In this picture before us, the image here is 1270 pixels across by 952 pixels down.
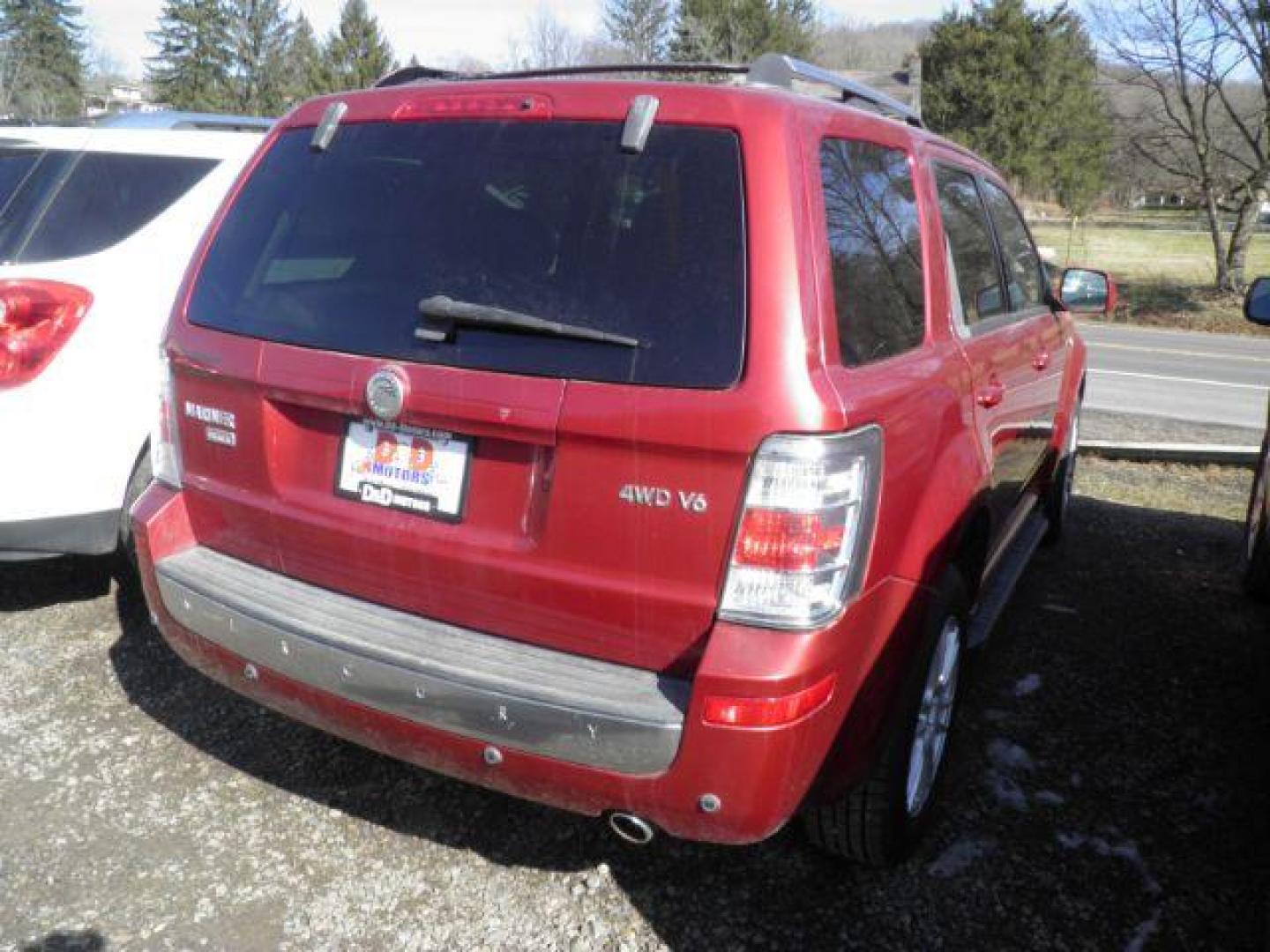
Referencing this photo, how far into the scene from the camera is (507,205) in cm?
226

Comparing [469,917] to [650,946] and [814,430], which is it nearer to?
[650,946]

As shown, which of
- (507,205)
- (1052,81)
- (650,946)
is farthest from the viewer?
(1052,81)

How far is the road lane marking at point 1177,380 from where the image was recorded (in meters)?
13.4

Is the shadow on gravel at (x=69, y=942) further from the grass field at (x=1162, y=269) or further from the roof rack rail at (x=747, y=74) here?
the grass field at (x=1162, y=269)

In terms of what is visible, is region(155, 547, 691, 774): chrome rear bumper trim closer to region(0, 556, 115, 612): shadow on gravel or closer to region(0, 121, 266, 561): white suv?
region(0, 121, 266, 561): white suv

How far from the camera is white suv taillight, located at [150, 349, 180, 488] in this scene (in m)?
2.76

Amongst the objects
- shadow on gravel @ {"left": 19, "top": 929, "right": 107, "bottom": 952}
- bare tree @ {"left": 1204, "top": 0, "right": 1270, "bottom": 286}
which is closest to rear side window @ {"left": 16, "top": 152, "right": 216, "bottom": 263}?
shadow on gravel @ {"left": 19, "top": 929, "right": 107, "bottom": 952}

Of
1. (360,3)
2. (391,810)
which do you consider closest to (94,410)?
(391,810)

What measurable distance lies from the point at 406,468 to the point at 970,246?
1.96 meters

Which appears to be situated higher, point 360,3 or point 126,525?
point 360,3

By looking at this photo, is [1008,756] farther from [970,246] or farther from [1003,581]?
[970,246]

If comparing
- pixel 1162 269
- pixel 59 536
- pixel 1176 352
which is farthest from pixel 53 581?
pixel 1162 269

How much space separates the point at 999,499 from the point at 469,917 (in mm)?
2022

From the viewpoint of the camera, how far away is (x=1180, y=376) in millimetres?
14125
